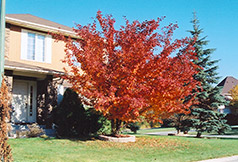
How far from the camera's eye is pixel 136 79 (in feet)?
36.6

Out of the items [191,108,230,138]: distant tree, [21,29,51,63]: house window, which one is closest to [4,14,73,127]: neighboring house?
[21,29,51,63]: house window

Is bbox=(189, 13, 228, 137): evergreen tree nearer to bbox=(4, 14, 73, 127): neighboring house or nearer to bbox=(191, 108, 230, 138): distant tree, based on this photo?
bbox=(191, 108, 230, 138): distant tree

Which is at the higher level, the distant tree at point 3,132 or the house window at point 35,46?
the house window at point 35,46

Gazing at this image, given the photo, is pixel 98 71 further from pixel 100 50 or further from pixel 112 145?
pixel 112 145

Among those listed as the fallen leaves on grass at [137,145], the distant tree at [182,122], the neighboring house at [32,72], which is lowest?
the fallen leaves on grass at [137,145]

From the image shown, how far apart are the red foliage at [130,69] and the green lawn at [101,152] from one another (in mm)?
1463

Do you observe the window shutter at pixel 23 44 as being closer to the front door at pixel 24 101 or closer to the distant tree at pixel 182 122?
the front door at pixel 24 101

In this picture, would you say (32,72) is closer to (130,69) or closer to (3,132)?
(130,69)

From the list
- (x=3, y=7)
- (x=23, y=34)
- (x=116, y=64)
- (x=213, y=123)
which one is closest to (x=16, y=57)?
(x=23, y=34)

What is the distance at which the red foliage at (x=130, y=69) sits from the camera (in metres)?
10.9

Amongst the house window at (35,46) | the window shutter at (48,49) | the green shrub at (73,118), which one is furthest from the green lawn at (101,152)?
the window shutter at (48,49)

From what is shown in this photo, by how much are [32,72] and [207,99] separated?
1264cm

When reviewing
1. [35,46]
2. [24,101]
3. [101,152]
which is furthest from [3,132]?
[35,46]

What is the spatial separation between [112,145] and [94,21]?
5.93 metres
